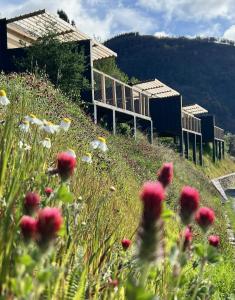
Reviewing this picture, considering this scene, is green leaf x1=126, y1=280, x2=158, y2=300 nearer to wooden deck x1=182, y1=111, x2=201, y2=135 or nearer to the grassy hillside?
the grassy hillside

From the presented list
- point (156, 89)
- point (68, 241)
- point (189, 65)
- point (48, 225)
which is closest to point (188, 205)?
point (48, 225)

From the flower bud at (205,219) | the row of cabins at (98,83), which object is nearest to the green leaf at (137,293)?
the flower bud at (205,219)

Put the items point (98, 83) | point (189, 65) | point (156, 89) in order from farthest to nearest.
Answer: point (189, 65) < point (156, 89) < point (98, 83)

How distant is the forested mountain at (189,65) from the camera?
11425 cm

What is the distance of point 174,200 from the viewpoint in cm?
1152

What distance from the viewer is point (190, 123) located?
3688 cm

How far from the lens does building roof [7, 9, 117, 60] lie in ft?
61.7

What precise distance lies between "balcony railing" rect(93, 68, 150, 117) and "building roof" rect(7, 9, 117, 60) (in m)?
1.62

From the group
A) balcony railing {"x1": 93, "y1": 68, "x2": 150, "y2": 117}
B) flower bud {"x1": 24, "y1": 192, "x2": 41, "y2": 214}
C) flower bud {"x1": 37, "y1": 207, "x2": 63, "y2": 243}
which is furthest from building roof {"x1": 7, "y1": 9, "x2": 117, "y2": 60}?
flower bud {"x1": 37, "y1": 207, "x2": 63, "y2": 243}

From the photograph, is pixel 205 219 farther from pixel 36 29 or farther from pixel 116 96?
pixel 116 96

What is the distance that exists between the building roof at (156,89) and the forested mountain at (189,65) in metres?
75.1

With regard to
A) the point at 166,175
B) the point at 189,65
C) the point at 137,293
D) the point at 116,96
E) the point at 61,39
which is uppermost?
the point at 189,65

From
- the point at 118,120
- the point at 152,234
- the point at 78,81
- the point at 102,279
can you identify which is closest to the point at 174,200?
the point at 78,81

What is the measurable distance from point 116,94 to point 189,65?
109 meters
